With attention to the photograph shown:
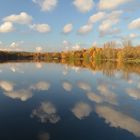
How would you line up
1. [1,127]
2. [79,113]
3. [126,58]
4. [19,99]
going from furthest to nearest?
1. [126,58]
2. [19,99]
3. [79,113]
4. [1,127]

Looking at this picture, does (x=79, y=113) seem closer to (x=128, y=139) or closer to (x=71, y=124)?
(x=71, y=124)

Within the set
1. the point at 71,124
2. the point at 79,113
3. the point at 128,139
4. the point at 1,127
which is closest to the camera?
the point at 128,139

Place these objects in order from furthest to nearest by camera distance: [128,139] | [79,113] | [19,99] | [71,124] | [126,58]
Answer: [126,58]
[19,99]
[79,113]
[71,124]
[128,139]

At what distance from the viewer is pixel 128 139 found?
8.95 meters

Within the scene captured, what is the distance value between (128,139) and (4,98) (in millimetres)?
10086

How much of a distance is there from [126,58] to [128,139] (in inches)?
3359

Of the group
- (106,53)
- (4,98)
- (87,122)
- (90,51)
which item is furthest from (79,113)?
(90,51)

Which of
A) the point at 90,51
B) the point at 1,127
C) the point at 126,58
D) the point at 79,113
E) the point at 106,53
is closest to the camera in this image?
the point at 1,127

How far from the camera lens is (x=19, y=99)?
53.4 ft

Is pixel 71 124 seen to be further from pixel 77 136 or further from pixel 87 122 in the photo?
pixel 77 136

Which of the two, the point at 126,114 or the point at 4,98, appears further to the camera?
the point at 4,98

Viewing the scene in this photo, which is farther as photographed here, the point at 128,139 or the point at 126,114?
the point at 126,114

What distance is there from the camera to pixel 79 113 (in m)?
12.7

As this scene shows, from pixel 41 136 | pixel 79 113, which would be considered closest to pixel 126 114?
pixel 79 113
